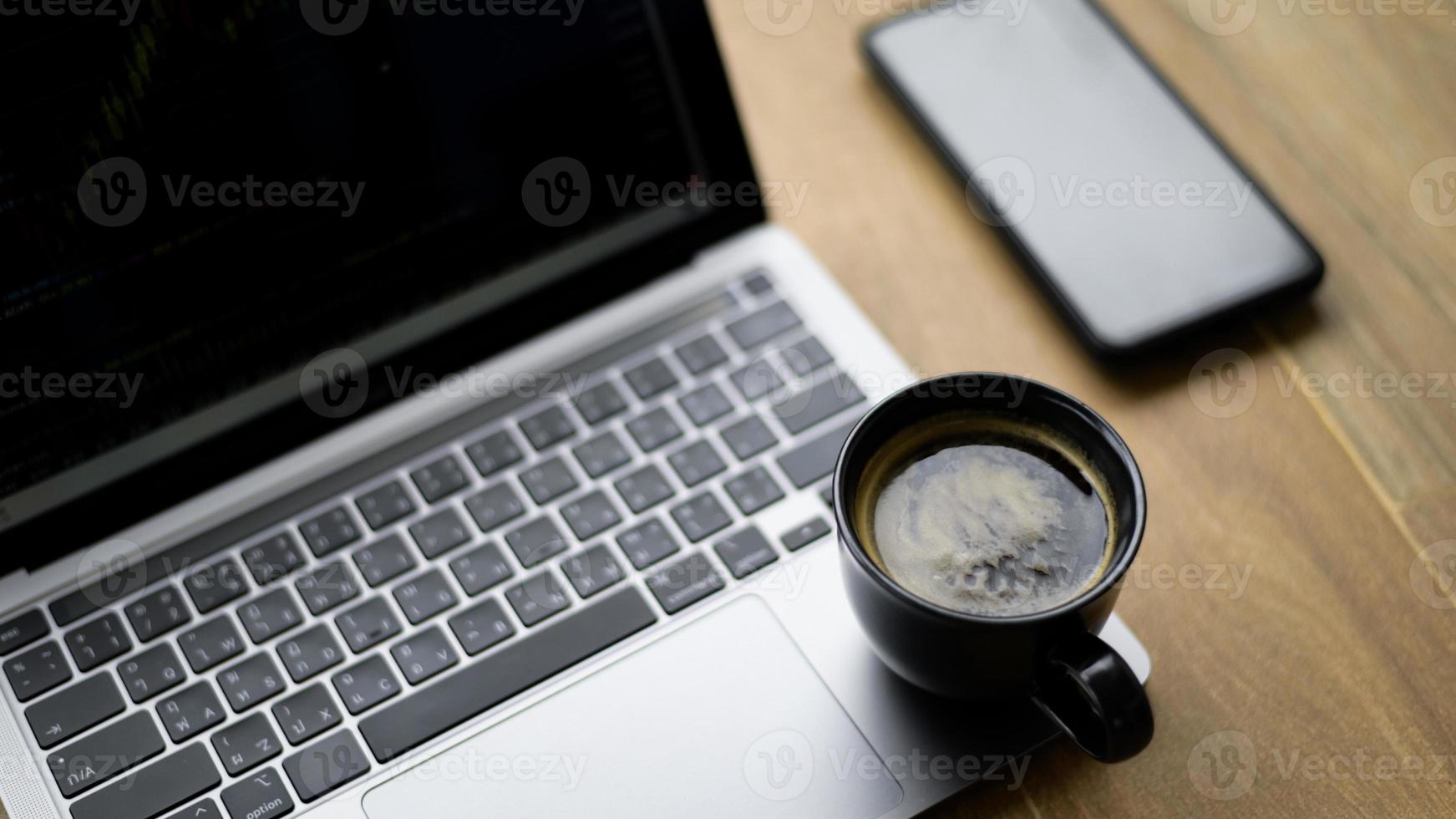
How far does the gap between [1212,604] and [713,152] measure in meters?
0.34

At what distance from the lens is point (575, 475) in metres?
0.64

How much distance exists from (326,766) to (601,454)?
198 millimetres

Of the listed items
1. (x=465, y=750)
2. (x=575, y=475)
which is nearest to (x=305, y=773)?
(x=465, y=750)

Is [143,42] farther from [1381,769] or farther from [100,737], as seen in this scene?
[1381,769]

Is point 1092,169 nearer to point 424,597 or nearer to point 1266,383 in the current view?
point 1266,383

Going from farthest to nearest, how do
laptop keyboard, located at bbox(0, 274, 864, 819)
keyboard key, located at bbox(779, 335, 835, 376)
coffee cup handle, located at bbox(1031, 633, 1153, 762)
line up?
keyboard key, located at bbox(779, 335, 835, 376) < laptop keyboard, located at bbox(0, 274, 864, 819) < coffee cup handle, located at bbox(1031, 633, 1153, 762)

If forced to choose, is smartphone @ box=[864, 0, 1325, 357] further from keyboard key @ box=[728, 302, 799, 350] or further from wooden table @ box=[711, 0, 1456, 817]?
keyboard key @ box=[728, 302, 799, 350]

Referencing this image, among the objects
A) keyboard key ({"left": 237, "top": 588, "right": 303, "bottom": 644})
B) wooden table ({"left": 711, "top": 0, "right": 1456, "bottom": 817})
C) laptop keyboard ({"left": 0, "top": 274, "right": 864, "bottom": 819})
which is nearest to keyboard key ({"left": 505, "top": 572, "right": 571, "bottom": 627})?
laptop keyboard ({"left": 0, "top": 274, "right": 864, "bottom": 819})

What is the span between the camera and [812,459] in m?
0.63

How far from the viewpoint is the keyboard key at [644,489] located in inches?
24.6

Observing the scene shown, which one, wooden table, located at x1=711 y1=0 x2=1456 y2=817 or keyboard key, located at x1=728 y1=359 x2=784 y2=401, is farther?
keyboard key, located at x1=728 y1=359 x2=784 y2=401

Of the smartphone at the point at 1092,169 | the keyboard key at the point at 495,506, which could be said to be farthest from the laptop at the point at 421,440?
the smartphone at the point at 1092,169

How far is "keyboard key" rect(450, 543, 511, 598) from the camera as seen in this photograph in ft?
1.98

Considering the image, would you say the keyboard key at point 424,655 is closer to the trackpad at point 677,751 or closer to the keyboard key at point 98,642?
the trackpad at point 677,751
